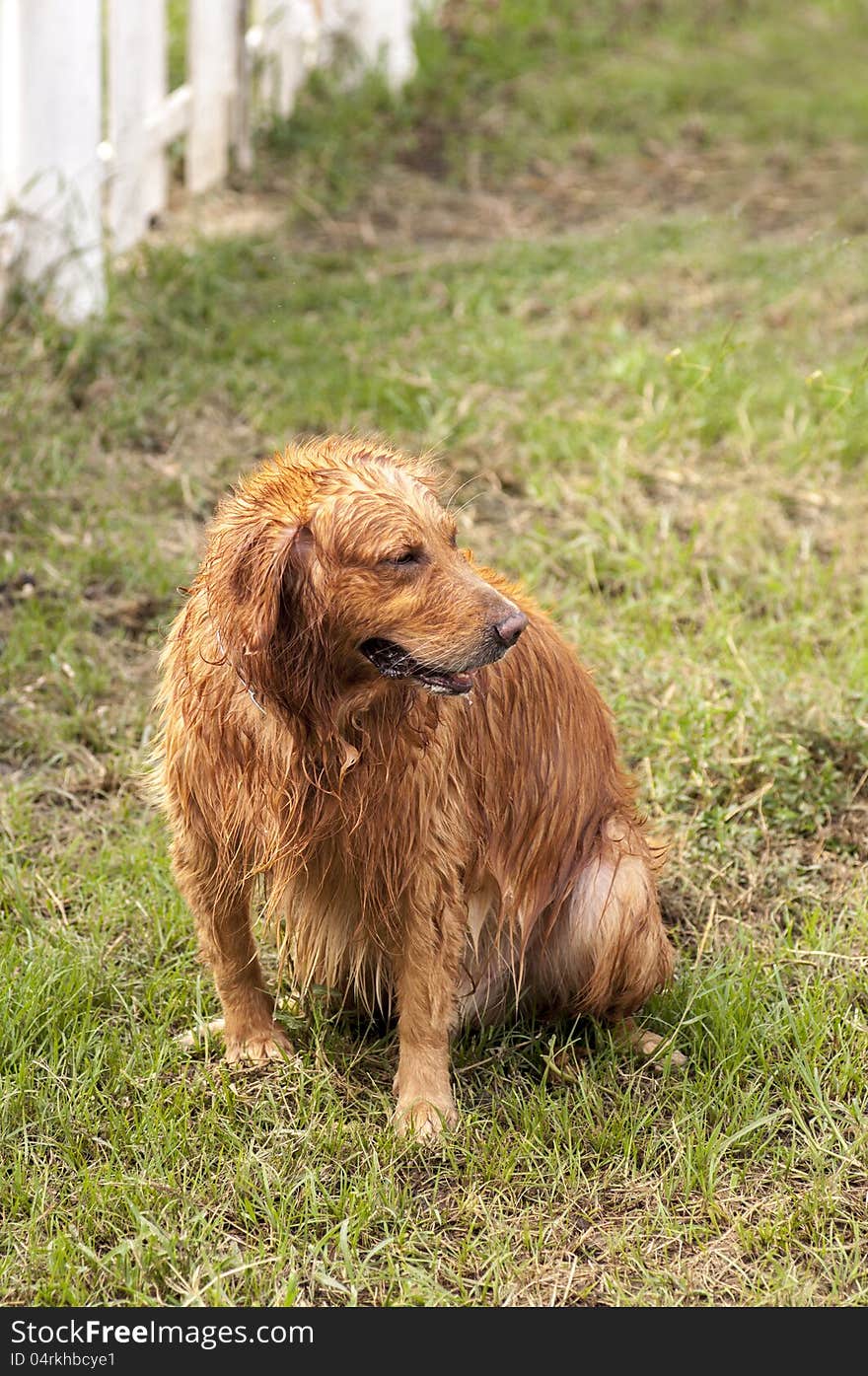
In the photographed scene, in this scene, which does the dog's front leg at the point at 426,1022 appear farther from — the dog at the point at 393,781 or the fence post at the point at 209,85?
the fence post at the point at 209,85

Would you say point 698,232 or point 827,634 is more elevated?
point 698,232

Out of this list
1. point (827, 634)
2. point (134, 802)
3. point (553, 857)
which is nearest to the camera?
point (553, 857)

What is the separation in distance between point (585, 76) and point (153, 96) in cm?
349

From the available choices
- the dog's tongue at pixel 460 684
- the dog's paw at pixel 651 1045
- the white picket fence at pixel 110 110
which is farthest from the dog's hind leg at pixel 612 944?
the white picket fence at pixel 110 110

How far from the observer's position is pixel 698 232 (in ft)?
24.0

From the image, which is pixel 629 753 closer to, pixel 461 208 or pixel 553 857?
pixel 553 857

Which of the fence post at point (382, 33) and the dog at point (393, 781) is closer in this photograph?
the dog at point (393, 781)

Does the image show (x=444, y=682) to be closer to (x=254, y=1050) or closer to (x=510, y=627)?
(x=510, y=627)

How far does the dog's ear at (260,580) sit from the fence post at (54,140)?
3366 mm

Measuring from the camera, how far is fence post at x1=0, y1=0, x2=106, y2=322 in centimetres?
533

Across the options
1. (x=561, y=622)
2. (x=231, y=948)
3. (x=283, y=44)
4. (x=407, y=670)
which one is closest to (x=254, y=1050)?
(x=231, y=948)

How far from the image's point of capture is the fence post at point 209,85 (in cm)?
698

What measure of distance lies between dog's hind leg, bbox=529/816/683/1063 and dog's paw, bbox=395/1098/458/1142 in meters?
0.40

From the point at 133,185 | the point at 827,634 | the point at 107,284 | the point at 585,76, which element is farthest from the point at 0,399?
the point at 585,76
